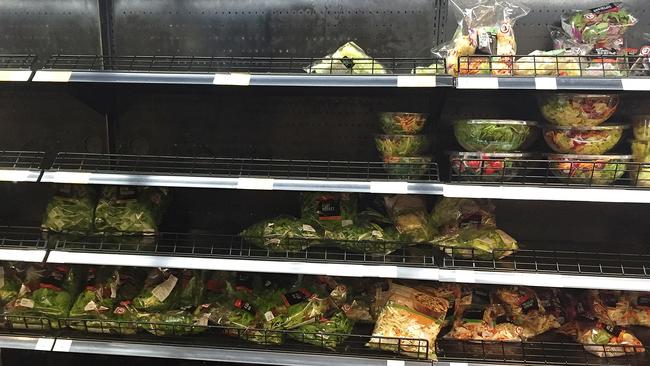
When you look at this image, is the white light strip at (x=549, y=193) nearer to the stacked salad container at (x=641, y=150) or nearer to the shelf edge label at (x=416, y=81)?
the stacked salad container at (x=641, y=150)

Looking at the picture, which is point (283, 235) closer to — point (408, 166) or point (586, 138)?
point (408, 166)

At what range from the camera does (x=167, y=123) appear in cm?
229

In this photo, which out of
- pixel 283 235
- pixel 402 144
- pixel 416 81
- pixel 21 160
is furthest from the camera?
pixel 21 160

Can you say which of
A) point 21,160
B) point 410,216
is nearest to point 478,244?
point 410,216

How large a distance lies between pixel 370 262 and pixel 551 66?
0.96 m

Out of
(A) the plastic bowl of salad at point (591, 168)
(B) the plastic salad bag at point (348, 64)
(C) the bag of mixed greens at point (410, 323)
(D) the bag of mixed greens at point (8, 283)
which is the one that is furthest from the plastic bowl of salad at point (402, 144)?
(D) the bag of mixed greens at point (8, 283)

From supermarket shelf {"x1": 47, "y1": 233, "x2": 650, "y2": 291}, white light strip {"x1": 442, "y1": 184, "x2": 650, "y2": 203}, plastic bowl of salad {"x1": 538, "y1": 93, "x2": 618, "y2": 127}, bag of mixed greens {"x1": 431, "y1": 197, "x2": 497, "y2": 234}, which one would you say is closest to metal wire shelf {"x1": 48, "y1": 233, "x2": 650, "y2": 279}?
supermarket shelf {"x1": 47, "y1": 233, "x2": 650, "y2": 291}

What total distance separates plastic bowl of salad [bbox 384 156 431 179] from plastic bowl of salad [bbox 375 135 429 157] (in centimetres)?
2

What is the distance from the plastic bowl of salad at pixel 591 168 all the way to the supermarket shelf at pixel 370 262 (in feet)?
0.96

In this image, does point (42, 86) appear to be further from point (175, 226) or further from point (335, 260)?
point (335, 260)

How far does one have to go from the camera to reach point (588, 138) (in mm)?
1698

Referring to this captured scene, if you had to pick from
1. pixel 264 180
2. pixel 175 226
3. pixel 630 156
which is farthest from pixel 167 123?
pixel 630 156

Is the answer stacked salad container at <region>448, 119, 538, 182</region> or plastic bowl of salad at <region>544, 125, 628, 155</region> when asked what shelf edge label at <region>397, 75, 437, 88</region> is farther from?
plastic bowl of salad at <region>544, 125, 628, 155</region>

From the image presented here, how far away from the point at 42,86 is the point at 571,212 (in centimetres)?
260
